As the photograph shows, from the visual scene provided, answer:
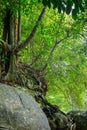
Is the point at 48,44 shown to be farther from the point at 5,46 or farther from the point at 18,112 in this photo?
the point at 18,112

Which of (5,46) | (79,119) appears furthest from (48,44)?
(79,119)

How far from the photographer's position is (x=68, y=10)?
14.0ft

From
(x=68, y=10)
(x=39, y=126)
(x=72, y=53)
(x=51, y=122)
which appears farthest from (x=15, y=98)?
(x=72, y=53)

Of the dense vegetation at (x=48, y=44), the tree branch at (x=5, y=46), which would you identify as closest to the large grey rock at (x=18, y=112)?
the dense vegetation at (x=48, y=44)

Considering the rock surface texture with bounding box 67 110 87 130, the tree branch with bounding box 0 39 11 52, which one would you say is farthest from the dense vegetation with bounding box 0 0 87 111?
the rock surface texture with bounding box 67 110 87 130

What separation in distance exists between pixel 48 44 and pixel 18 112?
222 inches

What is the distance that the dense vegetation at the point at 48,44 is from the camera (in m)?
9.59

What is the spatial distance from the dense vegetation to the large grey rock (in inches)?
79.3

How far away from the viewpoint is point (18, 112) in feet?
22.2

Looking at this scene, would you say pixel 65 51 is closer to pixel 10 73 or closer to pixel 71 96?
pixel 71 96

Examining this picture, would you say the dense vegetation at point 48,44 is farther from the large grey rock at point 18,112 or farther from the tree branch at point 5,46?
the large grey rock at point 18,112

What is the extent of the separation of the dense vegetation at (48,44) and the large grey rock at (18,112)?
6.61 ft

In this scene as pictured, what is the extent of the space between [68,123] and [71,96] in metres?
7.48

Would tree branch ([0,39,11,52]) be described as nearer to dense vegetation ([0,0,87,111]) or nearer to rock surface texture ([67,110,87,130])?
dense vegetation ([0,0,87,111])
